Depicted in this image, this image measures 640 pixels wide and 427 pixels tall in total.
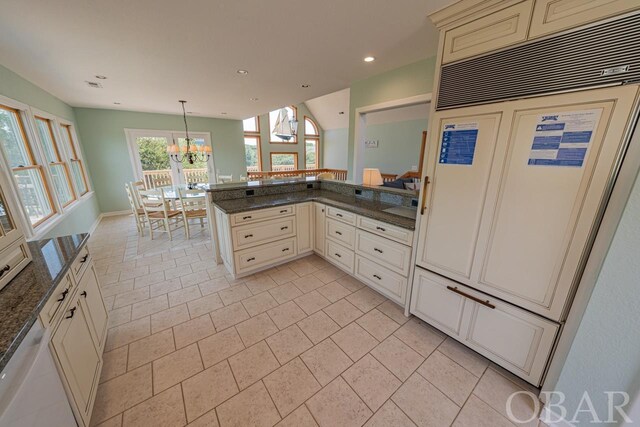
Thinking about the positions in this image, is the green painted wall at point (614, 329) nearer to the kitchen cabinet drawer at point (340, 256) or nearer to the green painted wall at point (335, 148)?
the kitchen cabinet drawer at point (340, 256)

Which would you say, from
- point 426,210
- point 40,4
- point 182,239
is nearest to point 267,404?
point 426,210

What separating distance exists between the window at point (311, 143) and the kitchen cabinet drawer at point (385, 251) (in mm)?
8026

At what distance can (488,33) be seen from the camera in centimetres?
136

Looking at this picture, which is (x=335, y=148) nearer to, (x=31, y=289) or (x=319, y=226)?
(x=319, y=226)

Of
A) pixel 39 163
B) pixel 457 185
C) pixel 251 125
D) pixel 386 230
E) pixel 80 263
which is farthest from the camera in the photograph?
pixel 251 125

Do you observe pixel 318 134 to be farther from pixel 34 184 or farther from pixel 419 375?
pixel 419 375

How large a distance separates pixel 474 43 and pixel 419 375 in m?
2.24

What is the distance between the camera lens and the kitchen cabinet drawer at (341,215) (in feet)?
8.49

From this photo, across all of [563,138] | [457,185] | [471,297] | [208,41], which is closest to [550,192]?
[563,138]

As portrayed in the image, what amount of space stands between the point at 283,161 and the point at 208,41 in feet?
24.7

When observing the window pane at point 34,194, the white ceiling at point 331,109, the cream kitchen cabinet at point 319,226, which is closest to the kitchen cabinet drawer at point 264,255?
the cream kitchen cabinet at point 319,226

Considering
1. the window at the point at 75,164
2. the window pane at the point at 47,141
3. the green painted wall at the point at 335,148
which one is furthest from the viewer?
the green painted wall at the point at 335,148

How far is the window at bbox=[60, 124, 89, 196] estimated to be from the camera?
431 centimetres

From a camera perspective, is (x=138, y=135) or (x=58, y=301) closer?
(x=58, y=301)
